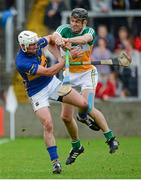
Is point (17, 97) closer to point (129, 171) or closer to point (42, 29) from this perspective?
point (42, 29)

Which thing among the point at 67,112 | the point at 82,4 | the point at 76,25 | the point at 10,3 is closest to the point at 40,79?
the point at 67,112

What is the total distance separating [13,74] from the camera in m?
21.7

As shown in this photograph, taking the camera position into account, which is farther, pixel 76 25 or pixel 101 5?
pixel 101 5

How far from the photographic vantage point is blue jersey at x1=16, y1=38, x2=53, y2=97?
509 inches

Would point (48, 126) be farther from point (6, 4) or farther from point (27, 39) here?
point (6, 4)

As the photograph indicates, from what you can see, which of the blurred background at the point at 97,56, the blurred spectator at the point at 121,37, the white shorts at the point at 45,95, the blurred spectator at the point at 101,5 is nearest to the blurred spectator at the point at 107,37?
the blurred background at the point at 97,56

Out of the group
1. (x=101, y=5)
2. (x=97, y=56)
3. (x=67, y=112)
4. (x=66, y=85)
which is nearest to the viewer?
(x=66, y=85)

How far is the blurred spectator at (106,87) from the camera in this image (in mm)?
20609

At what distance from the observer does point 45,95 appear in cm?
1320

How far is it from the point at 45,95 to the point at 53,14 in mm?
8152

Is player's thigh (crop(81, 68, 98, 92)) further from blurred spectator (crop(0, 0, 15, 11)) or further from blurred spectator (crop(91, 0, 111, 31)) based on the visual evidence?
blurred spectator (crop(0, 0, 15, 11))

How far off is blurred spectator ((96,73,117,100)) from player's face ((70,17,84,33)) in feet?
20.8

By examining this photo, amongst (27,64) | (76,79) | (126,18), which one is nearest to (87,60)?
(76,79)

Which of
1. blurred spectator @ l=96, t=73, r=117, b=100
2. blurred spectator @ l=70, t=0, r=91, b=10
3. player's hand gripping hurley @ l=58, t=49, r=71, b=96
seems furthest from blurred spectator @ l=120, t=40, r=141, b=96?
player's hand gripping hurley @ l=58, t=49, r=71, b=96
